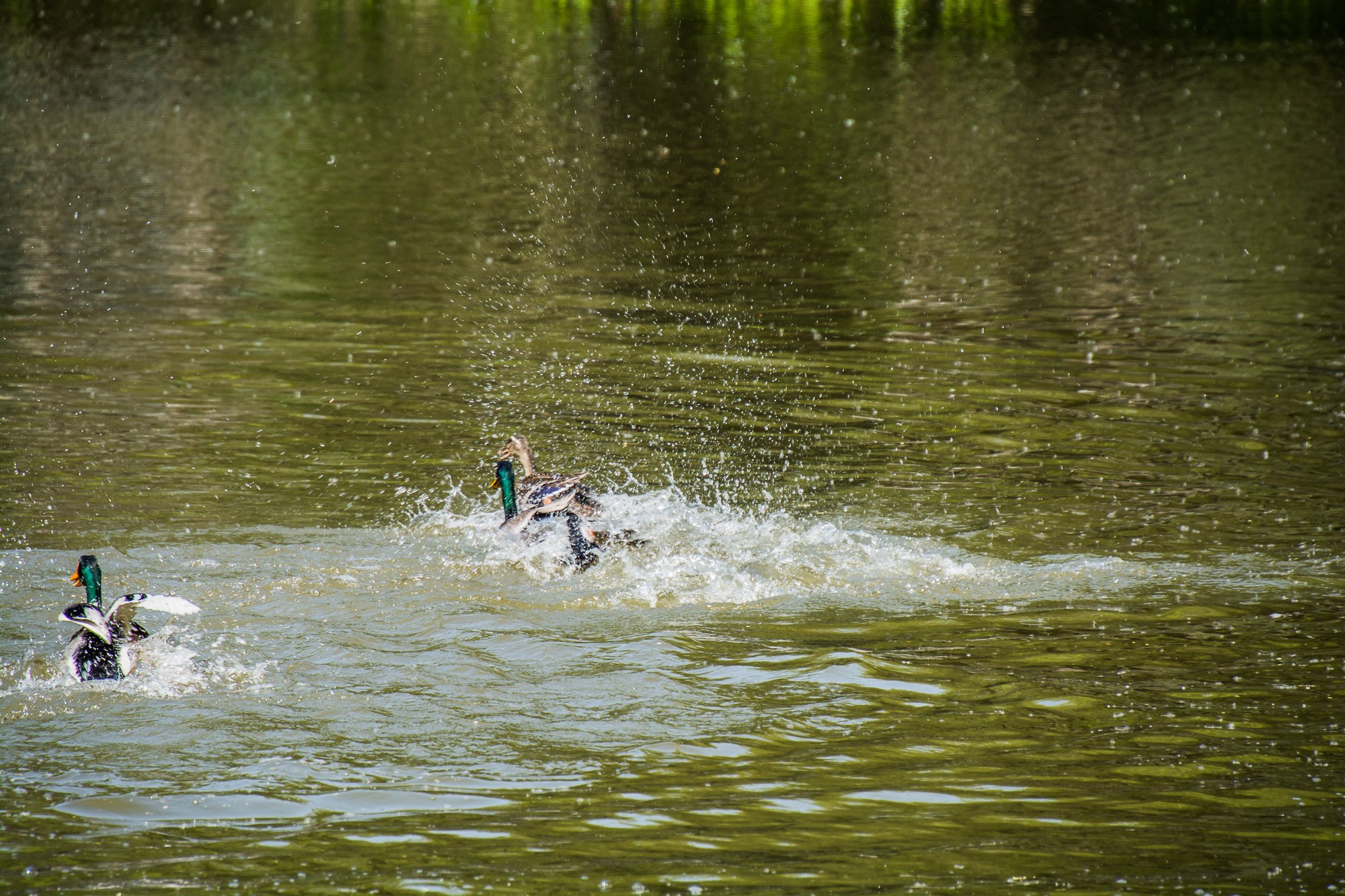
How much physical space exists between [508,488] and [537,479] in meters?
0.32

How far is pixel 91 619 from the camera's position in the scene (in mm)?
7891

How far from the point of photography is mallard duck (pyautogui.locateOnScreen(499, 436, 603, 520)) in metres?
10.6

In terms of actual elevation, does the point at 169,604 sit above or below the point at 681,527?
above

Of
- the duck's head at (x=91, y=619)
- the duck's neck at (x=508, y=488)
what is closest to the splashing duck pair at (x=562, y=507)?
the duck's neck at (x=508, y=488)

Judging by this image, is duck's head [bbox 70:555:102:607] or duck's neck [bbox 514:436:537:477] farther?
duck's neck [bbox 514:436:537:477]

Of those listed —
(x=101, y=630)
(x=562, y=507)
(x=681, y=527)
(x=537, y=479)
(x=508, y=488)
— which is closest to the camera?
(x=101, y=630)

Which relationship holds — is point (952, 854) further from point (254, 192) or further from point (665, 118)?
point (665, 118)

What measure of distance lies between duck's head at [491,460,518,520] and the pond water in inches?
13.4

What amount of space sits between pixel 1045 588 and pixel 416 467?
5706 mm

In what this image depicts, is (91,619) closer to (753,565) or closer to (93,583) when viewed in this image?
(93,583)

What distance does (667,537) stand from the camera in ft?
36.3

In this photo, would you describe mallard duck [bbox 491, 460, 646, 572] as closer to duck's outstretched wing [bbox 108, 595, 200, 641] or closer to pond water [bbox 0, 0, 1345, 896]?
pond water [bbox 0, 0, 1345, 896]

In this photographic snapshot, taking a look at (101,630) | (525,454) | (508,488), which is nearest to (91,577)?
(101,630)

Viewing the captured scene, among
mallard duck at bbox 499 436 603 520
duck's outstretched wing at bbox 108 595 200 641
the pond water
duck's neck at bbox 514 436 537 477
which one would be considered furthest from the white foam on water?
duck's outstretched wing at bbox 108 595 200 641
